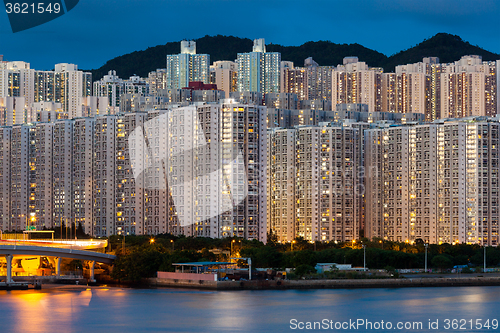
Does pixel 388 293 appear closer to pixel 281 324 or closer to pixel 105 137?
pixel 281 324

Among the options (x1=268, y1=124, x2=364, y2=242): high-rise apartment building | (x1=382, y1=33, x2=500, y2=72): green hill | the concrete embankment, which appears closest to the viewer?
the concrete embankment

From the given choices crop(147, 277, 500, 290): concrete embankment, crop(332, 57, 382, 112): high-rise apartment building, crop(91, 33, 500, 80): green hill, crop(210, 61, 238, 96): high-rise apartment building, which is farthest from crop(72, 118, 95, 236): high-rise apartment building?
crop(91, 33, 500, 80): green hill

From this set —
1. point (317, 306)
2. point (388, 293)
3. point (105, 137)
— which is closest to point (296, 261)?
point (388, 293)

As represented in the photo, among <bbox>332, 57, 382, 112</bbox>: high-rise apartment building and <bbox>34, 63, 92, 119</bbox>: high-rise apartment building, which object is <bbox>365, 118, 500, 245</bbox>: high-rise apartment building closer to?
<bbox>332, 57, 382, 112</bbox>: high-rise apartment building

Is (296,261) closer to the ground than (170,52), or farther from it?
closer to the ground

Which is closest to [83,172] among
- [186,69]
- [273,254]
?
[273,254]

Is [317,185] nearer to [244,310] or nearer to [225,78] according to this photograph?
[244,310]
